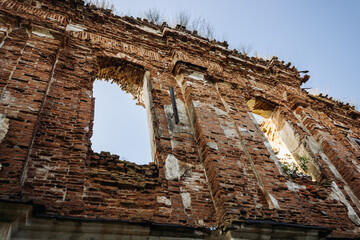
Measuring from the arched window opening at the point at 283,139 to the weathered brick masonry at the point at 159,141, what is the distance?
44mm

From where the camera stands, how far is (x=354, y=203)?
604 cm

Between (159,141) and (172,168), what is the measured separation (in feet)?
2.03

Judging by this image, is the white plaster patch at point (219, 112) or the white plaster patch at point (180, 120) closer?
the white plaster patch at point (180, 120)

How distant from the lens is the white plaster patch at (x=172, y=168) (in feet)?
14.6

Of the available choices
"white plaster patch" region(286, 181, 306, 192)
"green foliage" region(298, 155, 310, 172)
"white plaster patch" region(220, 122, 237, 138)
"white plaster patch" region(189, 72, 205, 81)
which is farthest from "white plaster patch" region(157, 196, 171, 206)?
"green foliage" region(298, 155, 310, 172)

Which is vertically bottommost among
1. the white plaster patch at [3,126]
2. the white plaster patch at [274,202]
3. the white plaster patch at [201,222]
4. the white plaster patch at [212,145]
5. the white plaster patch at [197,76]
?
the white plaster patch at [201,222]

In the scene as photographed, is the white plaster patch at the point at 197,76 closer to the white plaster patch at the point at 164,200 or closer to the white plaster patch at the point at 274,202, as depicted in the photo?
the white plaster patch at the point at 274,202

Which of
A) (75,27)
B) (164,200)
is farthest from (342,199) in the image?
(75,27)

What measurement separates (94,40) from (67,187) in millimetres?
3917

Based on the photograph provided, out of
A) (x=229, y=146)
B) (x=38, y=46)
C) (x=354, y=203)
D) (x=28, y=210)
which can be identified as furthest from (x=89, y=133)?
(x=354, y=203)

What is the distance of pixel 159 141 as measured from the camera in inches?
196

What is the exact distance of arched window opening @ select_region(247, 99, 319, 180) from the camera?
22.9 ft

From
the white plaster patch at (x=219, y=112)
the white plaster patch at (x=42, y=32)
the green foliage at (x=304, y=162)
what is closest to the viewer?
the white plaster patch at (x=42, y=32)

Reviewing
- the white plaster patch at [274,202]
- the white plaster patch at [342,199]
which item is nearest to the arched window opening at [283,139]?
the white plaster patch at [342,199]
